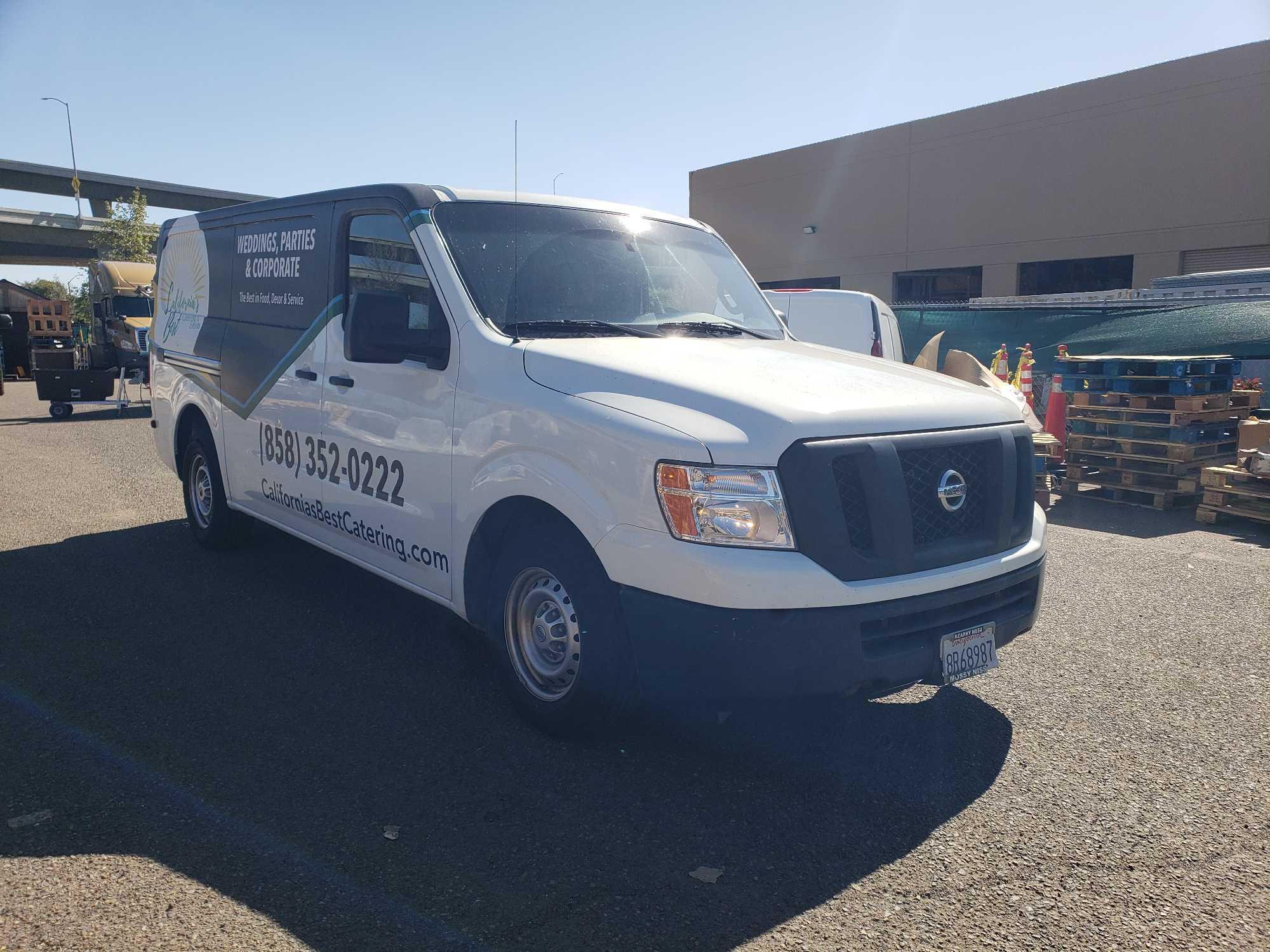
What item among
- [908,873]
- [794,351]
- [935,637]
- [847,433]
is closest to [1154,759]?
[935,637]

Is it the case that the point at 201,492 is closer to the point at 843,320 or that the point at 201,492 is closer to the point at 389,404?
the point at 389,404

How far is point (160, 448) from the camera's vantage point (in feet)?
25.2

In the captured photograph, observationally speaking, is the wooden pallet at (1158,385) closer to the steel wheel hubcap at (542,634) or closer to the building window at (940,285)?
the steel wheel hubcap at (542,634)

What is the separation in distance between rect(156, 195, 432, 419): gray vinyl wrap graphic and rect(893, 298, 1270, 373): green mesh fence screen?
12417 mm

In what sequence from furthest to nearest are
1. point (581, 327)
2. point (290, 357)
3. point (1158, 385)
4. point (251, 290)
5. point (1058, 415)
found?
point (1058, 415) < point (1158, 385) < point (251, 290) < point (290, 357) < point (581, 327)

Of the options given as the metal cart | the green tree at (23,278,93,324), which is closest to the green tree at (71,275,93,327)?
the green tree at (23,278,93,324)

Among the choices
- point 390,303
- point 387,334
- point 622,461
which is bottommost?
point 622,461

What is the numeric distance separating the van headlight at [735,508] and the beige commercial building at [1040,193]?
2695 cm

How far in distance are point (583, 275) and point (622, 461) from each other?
1.49 meters

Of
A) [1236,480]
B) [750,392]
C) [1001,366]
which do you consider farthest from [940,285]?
[750,392]

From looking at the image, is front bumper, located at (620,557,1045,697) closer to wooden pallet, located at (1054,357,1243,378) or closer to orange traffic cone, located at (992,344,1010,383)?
wooden pallet, located at (1054,357,1243,378)

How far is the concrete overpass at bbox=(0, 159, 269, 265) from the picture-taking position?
54875mm

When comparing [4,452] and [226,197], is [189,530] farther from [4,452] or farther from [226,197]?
[226,197]

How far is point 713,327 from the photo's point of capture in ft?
15.7
